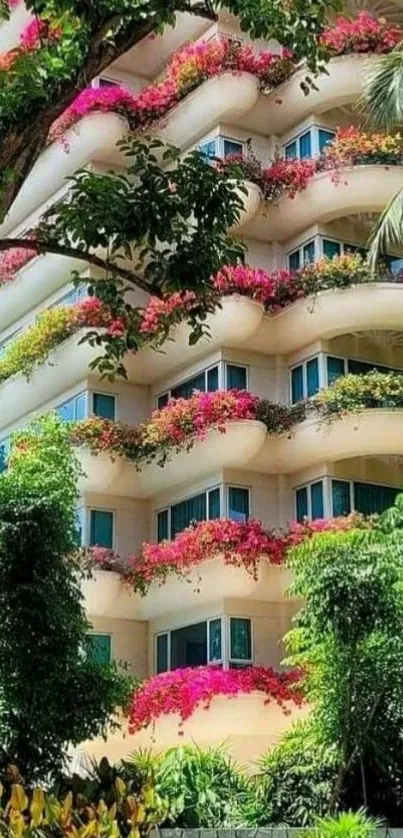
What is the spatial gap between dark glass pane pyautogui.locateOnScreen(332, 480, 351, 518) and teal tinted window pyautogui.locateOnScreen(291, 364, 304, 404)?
197cm

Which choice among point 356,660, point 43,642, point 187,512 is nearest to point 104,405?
point 187,512

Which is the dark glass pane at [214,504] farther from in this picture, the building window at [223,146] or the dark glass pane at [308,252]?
the building window at [223,146]

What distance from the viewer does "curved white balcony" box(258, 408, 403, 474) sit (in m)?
19.9

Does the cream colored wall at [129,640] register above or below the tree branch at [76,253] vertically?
below

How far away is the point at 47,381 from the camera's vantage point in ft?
77.1

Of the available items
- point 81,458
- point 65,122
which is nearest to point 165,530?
point 81,458

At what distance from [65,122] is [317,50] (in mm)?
16606

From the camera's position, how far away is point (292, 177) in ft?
72.5

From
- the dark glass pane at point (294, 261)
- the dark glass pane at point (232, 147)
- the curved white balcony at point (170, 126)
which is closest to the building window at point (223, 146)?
the dark glass pane at point (232, 147)

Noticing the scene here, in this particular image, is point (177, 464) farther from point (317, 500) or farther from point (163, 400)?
point (317, 500)

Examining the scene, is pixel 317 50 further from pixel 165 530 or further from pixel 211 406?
pixel 165 530

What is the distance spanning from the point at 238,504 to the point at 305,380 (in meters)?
2.76

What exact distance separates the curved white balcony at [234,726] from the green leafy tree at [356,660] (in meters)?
4.36

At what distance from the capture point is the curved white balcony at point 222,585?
19.4m
